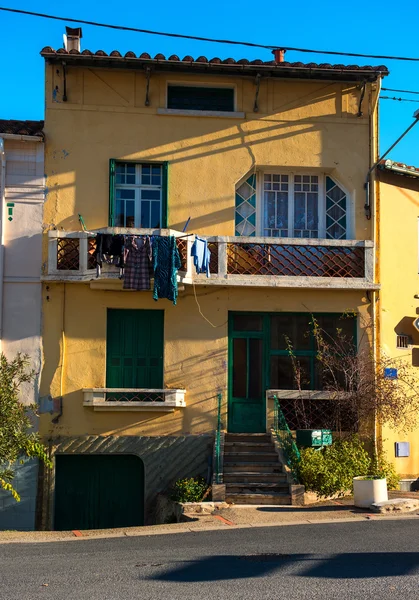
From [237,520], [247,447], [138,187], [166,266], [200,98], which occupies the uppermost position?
[200,98]

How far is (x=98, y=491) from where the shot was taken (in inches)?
659

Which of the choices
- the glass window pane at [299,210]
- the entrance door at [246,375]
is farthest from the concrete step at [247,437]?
the glass window pane at [299,210]

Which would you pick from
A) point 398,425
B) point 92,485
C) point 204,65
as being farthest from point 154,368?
point 204,65

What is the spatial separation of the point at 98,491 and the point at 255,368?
4.16 meters

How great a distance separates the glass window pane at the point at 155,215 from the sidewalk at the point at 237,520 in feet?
20.5

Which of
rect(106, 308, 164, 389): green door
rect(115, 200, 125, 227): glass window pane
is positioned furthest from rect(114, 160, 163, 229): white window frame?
rect(106, 308, 164, 389): green door

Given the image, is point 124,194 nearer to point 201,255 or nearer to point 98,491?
point 201,255

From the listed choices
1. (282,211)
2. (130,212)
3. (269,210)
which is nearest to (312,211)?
(282,211)

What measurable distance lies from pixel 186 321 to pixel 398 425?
198 inches

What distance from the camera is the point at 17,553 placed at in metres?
10.9

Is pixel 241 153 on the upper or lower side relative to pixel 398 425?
upper

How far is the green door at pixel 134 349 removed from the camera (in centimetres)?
1714

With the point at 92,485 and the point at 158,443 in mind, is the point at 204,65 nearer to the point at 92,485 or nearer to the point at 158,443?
the point at 158,443

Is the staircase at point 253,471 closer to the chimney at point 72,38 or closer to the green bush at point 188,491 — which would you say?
A: the green bush at point 188,491
